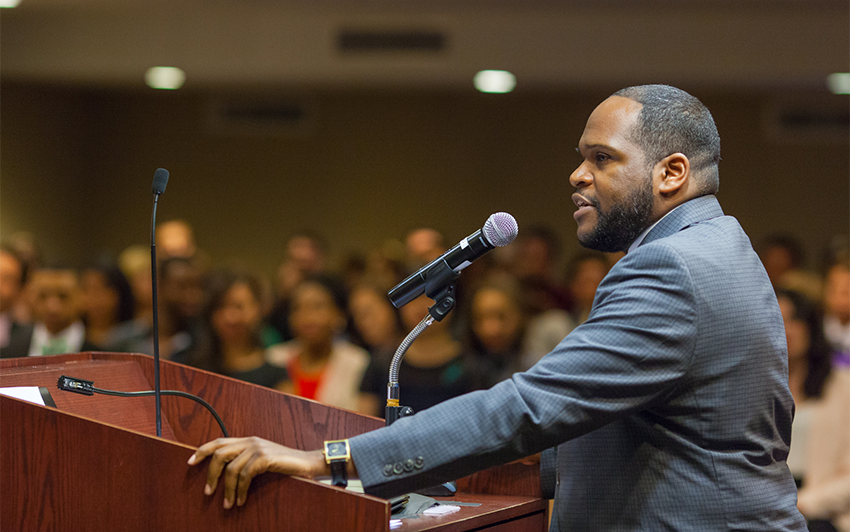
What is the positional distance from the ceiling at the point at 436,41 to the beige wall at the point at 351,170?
1.05 meters

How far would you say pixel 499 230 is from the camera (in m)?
1.31

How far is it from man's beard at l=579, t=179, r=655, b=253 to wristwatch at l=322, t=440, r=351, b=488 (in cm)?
50

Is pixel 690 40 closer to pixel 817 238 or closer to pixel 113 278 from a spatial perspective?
pixel 817 238

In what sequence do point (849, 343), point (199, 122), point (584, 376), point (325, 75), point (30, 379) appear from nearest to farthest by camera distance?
1. point (584, 376)
2. point (30, 379)
3. point (849, 343)
4. point (325, 75)
5. point (199, 122)

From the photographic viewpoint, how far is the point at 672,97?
1313 mm

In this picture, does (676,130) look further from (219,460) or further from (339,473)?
(219,460)

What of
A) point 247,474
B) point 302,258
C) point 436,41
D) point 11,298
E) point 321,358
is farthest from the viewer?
point 436,41

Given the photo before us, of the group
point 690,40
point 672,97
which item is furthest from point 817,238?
point 672,97

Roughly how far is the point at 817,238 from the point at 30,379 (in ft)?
22.6

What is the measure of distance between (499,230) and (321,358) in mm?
2182

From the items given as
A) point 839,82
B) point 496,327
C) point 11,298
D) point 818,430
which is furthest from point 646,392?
point 839,82

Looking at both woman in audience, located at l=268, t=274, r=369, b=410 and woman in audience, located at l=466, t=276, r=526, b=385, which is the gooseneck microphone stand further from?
Result: woman in audience, located at l=466, t=276, r=526, b=385

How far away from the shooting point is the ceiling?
18.6 ft

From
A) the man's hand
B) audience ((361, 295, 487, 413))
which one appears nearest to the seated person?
audience ((361, 295, 487, 413))
